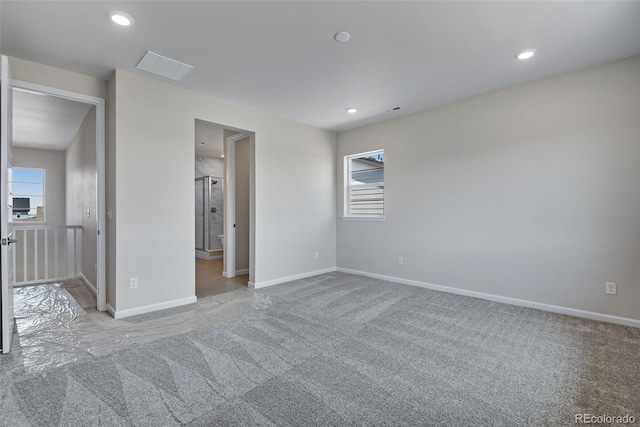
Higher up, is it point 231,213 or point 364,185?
point 364,185

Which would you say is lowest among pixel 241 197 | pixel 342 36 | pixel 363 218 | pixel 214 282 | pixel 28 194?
pixel 214 282

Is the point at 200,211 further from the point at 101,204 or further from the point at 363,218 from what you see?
the point at 363,218

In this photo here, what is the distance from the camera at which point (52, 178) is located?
702cm

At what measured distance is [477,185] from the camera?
12.2 ft

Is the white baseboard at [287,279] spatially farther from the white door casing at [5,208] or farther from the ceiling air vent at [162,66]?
the ceiling air vent at [162,66]

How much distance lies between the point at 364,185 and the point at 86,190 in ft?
14.6

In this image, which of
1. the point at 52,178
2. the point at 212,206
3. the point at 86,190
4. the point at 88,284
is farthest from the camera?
the point at 212,206

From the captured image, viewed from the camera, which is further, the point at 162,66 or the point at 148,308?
the point at 148,308

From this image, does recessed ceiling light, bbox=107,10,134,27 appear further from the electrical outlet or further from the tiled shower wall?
the tiled shower wall

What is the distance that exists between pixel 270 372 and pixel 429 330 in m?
1.55

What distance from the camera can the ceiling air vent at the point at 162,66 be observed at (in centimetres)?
274

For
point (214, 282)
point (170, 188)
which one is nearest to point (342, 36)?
point (170, 188)

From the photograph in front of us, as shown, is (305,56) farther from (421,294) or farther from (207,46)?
(421,294)

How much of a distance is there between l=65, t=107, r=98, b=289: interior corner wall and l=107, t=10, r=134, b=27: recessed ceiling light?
1935 mm
